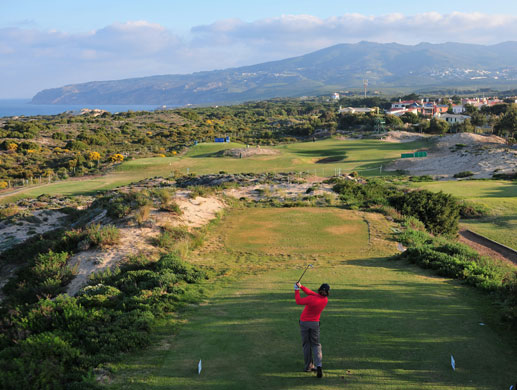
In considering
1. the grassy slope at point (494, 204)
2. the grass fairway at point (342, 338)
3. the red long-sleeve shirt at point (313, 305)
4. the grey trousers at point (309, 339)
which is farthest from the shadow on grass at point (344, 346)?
the grassy slope at point (494, 204)

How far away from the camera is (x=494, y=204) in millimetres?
25875

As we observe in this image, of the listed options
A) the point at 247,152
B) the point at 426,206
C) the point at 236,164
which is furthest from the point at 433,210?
the point at 247,152

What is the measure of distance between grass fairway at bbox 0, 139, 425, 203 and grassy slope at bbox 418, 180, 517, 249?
13.2m

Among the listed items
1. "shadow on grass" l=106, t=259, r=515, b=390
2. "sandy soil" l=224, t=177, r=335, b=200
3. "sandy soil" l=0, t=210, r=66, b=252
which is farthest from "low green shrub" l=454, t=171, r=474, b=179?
"sandy soil" l=0, t=210, r=66, b=252

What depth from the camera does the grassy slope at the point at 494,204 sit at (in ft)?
68.5

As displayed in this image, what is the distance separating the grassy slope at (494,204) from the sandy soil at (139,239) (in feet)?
45.3

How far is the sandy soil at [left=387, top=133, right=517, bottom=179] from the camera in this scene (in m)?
43.6

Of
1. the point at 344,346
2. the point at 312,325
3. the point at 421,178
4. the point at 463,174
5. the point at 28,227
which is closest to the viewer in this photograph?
the point at 312,325

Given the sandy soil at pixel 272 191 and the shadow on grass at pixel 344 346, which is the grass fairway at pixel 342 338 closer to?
the shadow on grass at pixel 344 346

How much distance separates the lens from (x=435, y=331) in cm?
832

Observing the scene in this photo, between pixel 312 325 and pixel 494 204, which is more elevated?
pixel 312 325

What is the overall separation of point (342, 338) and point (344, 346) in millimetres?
324

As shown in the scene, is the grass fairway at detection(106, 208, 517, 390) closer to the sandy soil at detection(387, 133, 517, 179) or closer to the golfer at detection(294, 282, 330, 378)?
the golfer at detection(294, 282, 330, 378)

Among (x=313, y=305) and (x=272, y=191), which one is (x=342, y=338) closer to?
(x=313, y=305)
